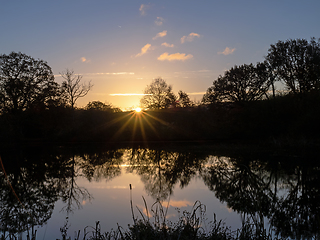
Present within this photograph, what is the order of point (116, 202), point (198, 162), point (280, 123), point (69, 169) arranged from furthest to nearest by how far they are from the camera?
point (280, 123), point (198, 162), point (69, 169), point (116, 202)

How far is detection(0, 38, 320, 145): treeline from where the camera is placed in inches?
1254

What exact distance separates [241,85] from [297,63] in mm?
8407

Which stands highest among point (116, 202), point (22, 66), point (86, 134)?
point (22, 66)

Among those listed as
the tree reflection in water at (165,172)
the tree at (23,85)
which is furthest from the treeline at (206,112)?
the tree reflection in water at (165,172)

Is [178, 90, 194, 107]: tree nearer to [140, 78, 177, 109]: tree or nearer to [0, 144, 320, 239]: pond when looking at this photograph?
[140, 78, 177, 109]: tree

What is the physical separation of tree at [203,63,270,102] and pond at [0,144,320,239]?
1802 centimetres

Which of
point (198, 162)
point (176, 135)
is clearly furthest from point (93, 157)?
point (176, 135)

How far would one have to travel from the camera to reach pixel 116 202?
10938mm

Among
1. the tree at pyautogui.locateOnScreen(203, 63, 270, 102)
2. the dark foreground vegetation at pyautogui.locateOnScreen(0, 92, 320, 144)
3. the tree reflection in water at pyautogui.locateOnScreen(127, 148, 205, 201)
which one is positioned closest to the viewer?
the tree reflection in water at pyautogui.locateOnScreen(127, 148, 205, 201)

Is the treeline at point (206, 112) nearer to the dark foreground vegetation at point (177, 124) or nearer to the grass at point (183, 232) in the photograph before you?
the dark foreground vegetation at point (177, 124)

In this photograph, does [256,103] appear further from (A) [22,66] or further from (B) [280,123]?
(A) [22,66]

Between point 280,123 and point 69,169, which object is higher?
point 280,123

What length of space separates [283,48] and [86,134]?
27.5m

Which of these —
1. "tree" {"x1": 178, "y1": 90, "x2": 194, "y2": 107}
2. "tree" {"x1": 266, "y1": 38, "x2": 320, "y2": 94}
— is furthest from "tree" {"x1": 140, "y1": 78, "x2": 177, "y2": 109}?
"tree" {"x1": 266, "y1": 38, "x2": 320, "y2": 94}
